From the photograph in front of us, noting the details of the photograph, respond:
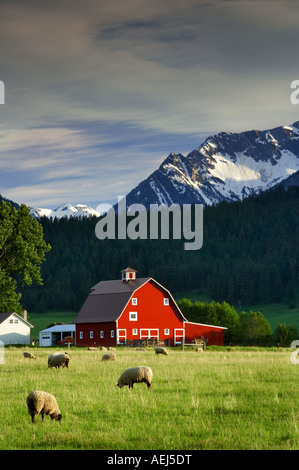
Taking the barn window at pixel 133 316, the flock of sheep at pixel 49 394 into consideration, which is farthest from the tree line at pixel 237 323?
the flock of sheep at pixel 49 394

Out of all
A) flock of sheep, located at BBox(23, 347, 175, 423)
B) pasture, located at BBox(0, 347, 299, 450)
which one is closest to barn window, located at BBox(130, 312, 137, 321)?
flock of sheep, located at BBox(23, 347, 175, 423)

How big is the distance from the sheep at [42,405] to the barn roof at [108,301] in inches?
2676

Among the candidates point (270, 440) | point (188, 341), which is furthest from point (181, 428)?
point (188, 341)

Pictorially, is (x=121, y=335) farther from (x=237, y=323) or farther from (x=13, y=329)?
(x=237, y=323)

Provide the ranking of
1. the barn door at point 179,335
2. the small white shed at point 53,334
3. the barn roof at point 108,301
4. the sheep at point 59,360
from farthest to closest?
the small white shed at point 53,334 < the barn door at point 179,335 < the barn roof at point 108,301 < the sheep at point 59,360

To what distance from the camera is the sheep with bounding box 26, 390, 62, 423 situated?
1844cm

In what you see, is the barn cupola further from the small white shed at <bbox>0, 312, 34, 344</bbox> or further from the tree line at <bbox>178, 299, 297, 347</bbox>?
the small white shed at <bbox>0, 312, 34, 344</bbox>

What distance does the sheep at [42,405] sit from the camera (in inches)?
726

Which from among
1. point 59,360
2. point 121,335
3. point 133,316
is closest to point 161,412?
point 59,360

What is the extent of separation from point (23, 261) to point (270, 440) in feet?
168

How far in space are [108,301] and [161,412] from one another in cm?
7274

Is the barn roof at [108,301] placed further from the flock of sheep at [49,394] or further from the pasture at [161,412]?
the pasture at [161,412]

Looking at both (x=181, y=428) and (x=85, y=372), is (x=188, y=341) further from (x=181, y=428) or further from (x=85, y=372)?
(x=181, y=428)

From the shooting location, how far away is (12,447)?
51.4ft
